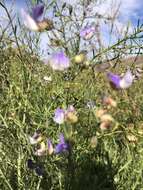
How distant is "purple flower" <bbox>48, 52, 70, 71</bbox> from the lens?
1081 millimetres

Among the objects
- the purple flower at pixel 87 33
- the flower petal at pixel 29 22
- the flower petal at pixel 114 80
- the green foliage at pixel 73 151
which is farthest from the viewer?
the green foliage at pixel 73 151

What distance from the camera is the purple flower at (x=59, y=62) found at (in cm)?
108

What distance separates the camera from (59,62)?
1.08 meters

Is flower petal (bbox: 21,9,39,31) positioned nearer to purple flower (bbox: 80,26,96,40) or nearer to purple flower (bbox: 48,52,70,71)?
purple flower (bbox: 48,52,70,71)

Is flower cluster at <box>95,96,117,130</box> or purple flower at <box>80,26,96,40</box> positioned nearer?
flower cluster at <box>95,96,117,130</box>

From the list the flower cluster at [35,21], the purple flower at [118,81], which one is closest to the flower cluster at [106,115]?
the purple flower at [118,81]

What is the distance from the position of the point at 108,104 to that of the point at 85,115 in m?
1.26

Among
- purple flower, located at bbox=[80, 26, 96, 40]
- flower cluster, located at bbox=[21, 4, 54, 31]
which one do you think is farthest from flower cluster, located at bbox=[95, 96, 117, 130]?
purple flower, located at bbox=[80, 26, 96, 40]

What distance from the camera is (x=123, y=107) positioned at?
7.72 feet

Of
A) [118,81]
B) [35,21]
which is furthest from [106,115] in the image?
[35,21]

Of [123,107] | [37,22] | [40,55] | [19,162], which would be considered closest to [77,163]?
[19,162]

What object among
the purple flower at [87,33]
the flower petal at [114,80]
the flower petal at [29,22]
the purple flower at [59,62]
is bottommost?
the flower petal at [114,80]

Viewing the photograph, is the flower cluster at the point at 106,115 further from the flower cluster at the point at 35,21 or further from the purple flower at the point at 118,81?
the flower cluster at the point at 35,21

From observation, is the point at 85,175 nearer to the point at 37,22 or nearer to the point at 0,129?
the point at 0,129
